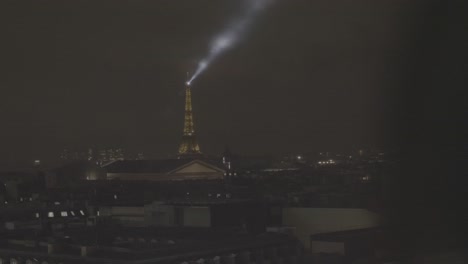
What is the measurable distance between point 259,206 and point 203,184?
1038 cm

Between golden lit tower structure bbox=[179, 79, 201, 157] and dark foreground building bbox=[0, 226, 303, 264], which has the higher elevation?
golden lit tower structure bbox=[179, 79, 201, 157]

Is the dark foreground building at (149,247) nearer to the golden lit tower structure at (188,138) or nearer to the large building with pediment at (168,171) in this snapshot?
the large building with pediment at (168,171)

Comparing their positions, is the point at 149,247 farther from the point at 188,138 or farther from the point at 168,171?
the point at 188,138

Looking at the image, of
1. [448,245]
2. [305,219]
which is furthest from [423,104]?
[305,219]

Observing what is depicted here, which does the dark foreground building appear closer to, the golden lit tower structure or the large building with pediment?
the large building with pediment

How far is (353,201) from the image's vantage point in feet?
43.5

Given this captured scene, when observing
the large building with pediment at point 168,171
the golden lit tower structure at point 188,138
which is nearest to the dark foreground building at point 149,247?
the large building with pediment at point 168,171

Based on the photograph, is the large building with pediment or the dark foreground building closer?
the dark foreground building

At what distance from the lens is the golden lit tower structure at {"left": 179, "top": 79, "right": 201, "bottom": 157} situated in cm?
3572

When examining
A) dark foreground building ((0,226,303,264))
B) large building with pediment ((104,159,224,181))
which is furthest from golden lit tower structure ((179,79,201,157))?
dark foreground building ((0,226,303,264))

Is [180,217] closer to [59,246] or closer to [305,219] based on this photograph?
[305,219]

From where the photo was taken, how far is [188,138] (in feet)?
121

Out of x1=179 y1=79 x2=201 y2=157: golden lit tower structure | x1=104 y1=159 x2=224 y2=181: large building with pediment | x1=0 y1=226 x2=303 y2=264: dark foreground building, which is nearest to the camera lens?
x1=0 y1=226 x2=303 y2=264: dark foreground building

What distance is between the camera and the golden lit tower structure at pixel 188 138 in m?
35.7
